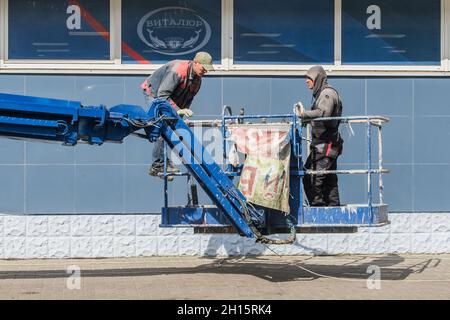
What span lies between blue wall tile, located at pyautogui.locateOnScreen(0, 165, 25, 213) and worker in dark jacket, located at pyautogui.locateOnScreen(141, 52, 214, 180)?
8.58 feet

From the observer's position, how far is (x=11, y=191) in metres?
12.3

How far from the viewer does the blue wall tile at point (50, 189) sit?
40.4ft

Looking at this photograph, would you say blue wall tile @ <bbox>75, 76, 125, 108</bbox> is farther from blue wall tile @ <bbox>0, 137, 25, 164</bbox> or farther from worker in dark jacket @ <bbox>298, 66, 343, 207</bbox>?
worker in dark jacket @ <bbox>298, 66, 343, 207</bbox>

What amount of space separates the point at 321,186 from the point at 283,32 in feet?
10.8

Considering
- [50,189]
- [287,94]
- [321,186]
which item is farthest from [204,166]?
[50,189]

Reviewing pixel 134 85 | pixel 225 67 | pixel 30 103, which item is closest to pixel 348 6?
pixel 225 67

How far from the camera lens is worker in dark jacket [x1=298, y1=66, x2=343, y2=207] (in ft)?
33.5

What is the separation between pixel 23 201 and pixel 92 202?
957 millimetres

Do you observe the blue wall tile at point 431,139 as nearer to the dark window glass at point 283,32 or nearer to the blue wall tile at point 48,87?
the dark window glass at point 283,32

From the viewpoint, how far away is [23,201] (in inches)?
484

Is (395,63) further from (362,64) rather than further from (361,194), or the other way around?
(361,194)

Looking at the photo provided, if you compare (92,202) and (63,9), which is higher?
(63,9)

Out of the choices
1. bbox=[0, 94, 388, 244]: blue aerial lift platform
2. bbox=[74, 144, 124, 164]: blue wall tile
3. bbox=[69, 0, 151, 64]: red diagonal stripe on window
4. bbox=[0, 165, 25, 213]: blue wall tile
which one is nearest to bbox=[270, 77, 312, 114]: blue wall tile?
bbox=[69, 0, 151, 64]: red diagonal stripe on window

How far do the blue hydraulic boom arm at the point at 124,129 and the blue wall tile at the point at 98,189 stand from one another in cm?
259
